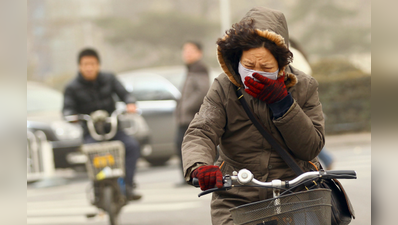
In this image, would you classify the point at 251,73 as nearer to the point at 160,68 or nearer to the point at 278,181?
the point at 278,181

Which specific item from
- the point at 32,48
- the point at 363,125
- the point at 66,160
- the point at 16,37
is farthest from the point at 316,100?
the point at 32,48

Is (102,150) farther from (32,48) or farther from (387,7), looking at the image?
(32,48)

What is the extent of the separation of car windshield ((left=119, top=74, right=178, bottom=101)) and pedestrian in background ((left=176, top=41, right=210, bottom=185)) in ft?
9.19

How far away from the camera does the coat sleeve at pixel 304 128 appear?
2.75 m

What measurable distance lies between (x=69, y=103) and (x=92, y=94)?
294 millimetres

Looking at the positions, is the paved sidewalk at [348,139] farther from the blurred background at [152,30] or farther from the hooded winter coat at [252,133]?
the hooded winter coat at [252,133]

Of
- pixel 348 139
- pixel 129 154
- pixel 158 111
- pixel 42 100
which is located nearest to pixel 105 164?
pixel 129 154

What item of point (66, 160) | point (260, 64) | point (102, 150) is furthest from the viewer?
point (66, 160)

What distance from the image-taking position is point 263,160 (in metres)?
2.90

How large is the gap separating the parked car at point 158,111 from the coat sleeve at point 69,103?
15.1ft

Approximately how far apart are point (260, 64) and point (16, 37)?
1.15 meters

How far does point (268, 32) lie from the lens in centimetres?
279

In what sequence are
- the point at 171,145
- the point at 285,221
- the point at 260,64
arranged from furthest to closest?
the point at 171,145
the point at 260,64
the point at 285,221

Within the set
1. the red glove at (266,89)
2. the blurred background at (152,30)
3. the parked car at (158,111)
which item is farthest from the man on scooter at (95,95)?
the blurred background at (152,30)
